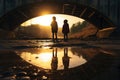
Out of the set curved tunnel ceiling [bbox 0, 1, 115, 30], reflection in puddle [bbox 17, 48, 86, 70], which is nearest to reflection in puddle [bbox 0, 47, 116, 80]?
reflection in puddle [bbox 17, 48, 86, 70]

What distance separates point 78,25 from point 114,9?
46.7 meters

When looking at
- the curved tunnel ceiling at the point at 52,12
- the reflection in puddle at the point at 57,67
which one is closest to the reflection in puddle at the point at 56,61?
the reflection in puddle at the point at 57,67

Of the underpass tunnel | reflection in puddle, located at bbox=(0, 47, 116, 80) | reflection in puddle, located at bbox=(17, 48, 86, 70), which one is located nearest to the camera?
reflection in puddle, located at bbox=(0, 47, 116, 80)

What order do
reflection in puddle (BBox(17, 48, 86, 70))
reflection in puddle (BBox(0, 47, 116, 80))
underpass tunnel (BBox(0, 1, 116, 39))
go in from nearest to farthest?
reflection in puddle (BBox(0, 47, 116, 80)), reflection in puddle (BBox(17, 48, 86, 70)), underpass tunnel (BBox(0, 1, 116, 39))

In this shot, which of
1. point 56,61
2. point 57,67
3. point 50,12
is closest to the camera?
point 57,67

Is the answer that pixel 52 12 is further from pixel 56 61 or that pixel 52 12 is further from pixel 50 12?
pixel 56 61

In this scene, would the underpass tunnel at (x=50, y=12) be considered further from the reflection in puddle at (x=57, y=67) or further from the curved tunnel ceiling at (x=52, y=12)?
the reflection in puddle at (x=57, y=67)

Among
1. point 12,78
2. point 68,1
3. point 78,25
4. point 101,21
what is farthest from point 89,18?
point 78,25

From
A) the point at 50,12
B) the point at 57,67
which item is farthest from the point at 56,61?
the point at 50,12

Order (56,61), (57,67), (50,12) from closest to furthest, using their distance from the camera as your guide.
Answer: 1. (57,67)
2. (56,61)
3. (50,12)

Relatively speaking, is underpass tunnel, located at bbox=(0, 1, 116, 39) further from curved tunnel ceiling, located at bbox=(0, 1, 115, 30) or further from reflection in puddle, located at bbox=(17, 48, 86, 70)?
reflection in puddle, located at bbox=(17, 48, 86, 70)

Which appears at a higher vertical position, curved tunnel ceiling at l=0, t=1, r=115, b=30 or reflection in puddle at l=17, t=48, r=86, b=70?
curved tunnel ceiling at l=0, t=1, r=115, b=30

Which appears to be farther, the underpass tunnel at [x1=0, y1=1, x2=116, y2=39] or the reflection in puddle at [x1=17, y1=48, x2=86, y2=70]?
the underpass tunnel at [x1=0, y1=1, x2=116, y2=39]

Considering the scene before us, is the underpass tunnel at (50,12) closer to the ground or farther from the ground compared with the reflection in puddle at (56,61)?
farther from the ground
